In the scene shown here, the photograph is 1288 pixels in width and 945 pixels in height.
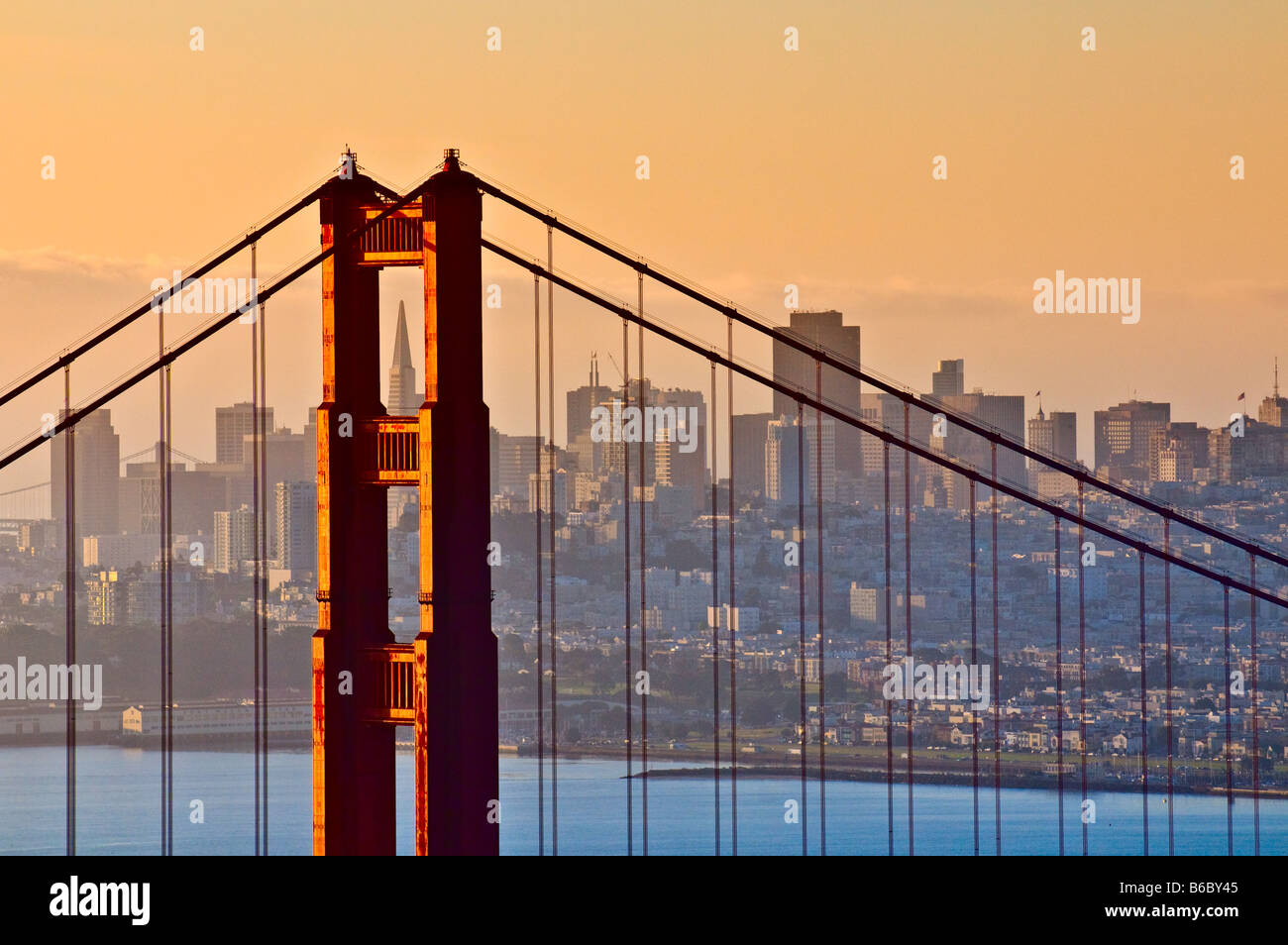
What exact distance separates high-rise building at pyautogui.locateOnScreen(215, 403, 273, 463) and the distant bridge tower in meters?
43.0

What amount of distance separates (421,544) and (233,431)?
47965mm

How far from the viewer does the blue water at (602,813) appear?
53594mm

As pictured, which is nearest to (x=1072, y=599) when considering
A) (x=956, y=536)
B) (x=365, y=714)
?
(x=956, y=536)

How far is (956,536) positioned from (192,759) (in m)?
30.9

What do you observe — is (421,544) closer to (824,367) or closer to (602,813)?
(602,813)

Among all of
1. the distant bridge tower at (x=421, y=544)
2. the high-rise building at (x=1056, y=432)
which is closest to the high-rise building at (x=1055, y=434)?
the high-rise building at (x=1056, y=432)

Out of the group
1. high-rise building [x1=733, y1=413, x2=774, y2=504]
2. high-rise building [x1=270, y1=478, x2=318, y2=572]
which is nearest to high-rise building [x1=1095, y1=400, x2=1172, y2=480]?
high-rise building [x1=733, y1=413, x2=774, y2=504]

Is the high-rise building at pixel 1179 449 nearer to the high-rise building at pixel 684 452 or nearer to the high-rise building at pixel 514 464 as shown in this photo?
the high-rise building at pixel 684 452

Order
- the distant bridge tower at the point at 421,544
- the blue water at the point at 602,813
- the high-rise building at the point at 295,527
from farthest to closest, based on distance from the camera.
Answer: the high-rise building at the point at 295,527, the blue water at the point at 602,813, the distant bridge tower at the point at 421,544

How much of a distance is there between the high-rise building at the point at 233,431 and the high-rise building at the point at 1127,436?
108ft

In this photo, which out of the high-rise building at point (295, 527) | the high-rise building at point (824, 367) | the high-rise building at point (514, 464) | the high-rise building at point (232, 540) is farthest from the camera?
the high-rise building at point (232, 540)
